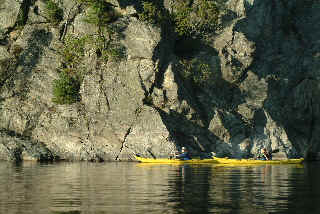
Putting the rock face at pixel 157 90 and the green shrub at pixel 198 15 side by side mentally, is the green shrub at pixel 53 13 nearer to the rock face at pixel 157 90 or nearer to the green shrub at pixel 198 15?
the rock face at pixel 157 90

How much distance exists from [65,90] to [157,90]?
1043 cm

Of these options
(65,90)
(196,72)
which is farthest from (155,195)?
(196,72)

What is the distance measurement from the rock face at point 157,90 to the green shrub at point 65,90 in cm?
92

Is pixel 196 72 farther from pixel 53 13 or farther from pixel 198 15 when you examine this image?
pixel 53 13

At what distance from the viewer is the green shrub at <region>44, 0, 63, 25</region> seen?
72.7 meters

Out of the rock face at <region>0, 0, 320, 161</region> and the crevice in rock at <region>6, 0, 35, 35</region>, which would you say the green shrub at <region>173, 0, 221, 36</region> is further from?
the crevice in rock at <region>6, 0, 35, 35</region>

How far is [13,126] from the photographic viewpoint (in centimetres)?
6656

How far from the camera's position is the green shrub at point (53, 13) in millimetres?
72688

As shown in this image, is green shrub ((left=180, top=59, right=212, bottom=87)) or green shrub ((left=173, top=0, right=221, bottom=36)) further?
green shrub ((left=173, top=0, right=221, bottom=36))

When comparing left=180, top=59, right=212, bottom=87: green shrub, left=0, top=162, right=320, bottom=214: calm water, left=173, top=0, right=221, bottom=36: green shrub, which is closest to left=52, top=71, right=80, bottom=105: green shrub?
left=180, top=59, right=212, bottom=87: green shrub

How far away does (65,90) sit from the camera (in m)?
66.6

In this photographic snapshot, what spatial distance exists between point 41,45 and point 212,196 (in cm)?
4970

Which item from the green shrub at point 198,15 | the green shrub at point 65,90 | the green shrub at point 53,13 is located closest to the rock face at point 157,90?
the green shrub at point 53,13

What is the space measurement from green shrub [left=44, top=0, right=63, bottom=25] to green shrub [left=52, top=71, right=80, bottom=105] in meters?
7.90
